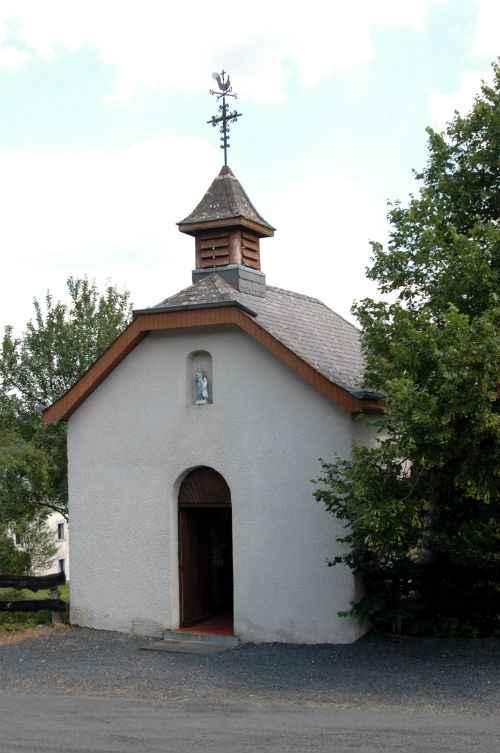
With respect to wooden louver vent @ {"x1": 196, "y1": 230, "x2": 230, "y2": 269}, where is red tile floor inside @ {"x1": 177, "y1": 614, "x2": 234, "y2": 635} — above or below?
below

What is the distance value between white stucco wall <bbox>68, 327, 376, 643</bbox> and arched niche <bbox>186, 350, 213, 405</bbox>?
0.08m

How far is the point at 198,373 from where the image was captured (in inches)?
588

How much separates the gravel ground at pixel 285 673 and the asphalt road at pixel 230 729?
0.51 metres

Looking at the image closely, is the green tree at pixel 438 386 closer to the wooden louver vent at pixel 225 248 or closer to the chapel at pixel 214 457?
the chapel at pixel 214 457

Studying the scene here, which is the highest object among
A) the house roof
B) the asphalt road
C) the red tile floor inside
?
the house roof

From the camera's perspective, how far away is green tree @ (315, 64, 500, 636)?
996cm

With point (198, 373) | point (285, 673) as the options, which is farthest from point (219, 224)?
point (285, 673)

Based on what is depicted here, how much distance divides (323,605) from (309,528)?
48.9 inches

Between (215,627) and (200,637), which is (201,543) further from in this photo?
(200,637)

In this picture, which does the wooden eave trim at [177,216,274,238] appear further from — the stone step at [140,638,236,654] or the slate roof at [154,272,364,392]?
the stone step at [140,638,236,654]

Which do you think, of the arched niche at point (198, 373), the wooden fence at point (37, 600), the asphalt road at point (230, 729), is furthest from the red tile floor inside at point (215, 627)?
the asphalt road at point (230, 729)

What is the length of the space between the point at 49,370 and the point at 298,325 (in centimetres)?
937

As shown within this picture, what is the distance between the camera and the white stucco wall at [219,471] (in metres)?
13.6

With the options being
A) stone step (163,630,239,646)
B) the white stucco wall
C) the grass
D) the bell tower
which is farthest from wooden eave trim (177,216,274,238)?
the grass
